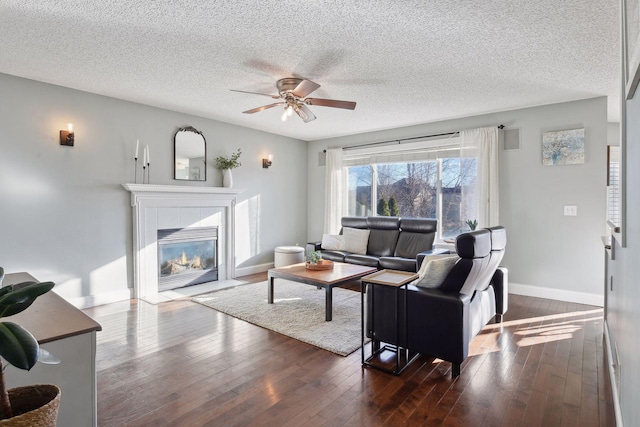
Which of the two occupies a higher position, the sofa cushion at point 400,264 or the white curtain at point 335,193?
the white curtain at point 335,193

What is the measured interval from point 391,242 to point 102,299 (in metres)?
3.98

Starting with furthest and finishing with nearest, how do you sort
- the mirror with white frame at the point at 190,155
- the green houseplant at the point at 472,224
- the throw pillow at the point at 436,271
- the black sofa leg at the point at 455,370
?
the mirror with white frame at the point at 190,155 < the green houseplant at the point at 472,224 < the throw pillow at the point at 436,271 < the black sofa leg at the point at 455,370

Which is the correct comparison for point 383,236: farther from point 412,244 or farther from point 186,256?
point 186,256

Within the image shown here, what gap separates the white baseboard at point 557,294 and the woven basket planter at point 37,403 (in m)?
5.03

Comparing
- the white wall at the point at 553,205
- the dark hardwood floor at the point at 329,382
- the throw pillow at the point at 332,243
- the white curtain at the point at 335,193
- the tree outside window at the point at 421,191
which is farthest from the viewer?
the white curtain at the point at 335,193

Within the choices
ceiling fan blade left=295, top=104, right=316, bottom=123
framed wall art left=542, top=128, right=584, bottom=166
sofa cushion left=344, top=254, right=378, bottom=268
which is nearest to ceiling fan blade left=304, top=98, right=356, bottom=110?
ceiling fan blade left=295, top=104, right=316, bottom=123

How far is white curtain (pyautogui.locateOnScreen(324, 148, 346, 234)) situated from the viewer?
6543 mm

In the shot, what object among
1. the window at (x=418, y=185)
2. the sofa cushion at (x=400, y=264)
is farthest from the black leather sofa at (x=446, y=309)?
the window at (x=418, y=185)

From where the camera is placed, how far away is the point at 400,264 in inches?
183

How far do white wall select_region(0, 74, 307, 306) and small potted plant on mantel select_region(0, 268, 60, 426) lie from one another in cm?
328

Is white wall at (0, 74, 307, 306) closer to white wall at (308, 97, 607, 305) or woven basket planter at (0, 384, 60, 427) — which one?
woven basket planter at (0, 384, 60, 427)

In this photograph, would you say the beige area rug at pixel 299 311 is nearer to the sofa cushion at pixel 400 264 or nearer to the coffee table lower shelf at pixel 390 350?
the coffee table lower shelf at pixel 390 350

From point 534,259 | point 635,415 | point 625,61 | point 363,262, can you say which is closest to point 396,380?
point 635,415

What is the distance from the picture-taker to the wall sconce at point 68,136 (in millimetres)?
3908
